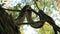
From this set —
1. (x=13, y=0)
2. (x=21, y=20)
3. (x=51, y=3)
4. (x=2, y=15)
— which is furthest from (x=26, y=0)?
(x=2, y=15)

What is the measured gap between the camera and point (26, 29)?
1.86 meters

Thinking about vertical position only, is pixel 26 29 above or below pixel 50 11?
below

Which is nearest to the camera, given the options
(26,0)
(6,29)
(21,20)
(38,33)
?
(6,29)

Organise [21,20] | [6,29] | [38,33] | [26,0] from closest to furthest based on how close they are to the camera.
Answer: [6,29]
[21,20]
[26,0]
[38,33]

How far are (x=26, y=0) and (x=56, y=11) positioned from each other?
1.30ft

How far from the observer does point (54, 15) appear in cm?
194

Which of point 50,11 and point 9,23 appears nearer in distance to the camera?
point 9,23

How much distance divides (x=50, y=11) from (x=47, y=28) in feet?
0.70

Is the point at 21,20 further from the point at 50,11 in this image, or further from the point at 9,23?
the point at 50,11

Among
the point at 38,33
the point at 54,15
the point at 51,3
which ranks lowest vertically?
the point at 38,33

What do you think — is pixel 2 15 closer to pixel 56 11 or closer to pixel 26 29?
pixel 26 29

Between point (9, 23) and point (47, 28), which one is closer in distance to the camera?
point (9, 23)

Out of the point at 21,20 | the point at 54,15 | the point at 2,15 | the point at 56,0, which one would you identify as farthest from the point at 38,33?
the point at 2,15

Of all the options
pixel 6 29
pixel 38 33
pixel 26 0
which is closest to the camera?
pixel 6 29
